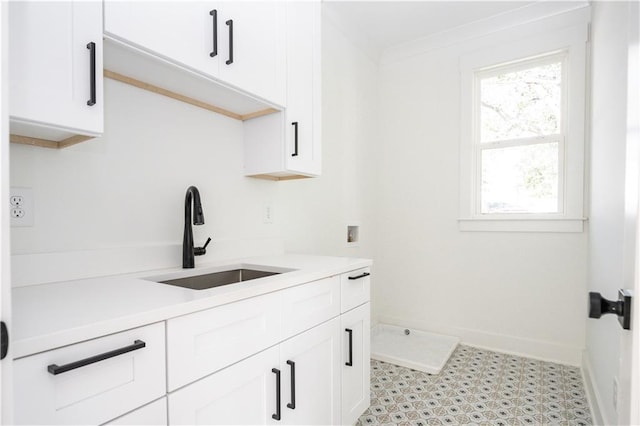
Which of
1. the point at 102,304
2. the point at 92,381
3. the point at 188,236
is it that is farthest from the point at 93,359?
the point at 188,236

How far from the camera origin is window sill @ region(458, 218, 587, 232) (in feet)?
8.51

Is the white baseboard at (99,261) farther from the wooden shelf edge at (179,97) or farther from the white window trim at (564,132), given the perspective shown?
the white window trim at (564,132)

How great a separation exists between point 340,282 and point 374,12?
220 centimetres

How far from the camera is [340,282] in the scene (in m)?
1.62

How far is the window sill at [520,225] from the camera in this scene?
259cm

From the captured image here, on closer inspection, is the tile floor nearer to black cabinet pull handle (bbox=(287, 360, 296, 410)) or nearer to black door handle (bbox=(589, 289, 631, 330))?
black cabinet pull handle (bbox=(287, 360, 296, 410))

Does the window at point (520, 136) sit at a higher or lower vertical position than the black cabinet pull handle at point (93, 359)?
higher

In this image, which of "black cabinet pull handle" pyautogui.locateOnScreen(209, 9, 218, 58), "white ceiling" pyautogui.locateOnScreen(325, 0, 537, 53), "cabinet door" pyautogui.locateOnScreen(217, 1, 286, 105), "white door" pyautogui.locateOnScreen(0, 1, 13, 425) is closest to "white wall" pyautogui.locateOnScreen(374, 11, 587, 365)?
Result: "white ceiling" pyautogui.locateOnScreen(325, 0, 537, 53)

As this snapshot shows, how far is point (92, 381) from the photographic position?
74 cm

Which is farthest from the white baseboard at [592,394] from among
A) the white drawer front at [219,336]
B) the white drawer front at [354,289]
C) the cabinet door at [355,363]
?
the white drawer front at [219,336]

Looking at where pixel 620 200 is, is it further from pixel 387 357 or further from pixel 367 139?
pixel 367 139

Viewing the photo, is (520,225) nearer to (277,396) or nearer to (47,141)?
(277,396)

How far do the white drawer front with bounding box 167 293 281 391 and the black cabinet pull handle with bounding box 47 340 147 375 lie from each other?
3.6 inches

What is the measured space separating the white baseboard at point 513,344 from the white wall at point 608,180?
1.02 feet
